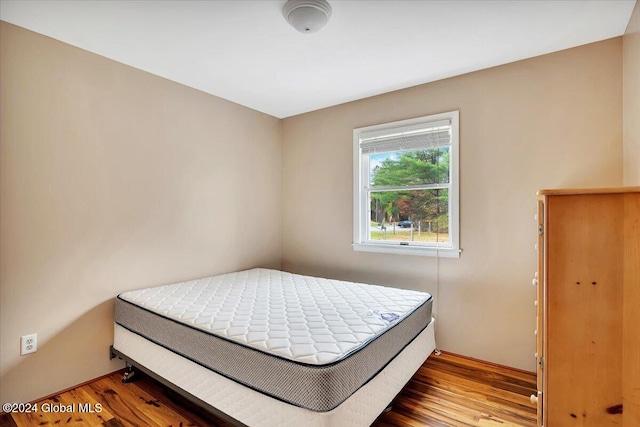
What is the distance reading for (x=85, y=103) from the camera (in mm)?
2248

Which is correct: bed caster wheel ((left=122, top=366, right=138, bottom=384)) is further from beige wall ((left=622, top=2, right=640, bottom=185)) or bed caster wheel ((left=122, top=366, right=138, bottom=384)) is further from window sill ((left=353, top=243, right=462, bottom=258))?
beige wall ((left=622, top=2, right=640, bottom=185))

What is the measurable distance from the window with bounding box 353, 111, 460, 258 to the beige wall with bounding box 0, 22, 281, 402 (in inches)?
57.2

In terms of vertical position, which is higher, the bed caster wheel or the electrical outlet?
the electrical outlet

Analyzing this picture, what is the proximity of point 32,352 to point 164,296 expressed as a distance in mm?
815

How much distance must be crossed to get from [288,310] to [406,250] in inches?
51.6

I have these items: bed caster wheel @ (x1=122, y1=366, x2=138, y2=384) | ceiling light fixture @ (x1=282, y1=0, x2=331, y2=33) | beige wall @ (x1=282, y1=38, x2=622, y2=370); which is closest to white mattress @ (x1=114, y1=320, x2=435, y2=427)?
bed caster wheel @ (x1=122, y1=366, x2=138, y2=384)

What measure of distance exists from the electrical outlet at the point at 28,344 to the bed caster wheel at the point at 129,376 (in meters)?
0.58

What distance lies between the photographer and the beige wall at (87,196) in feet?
6.41

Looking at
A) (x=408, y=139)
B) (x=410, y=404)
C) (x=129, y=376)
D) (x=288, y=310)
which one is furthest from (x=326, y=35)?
(x=129, y=376)

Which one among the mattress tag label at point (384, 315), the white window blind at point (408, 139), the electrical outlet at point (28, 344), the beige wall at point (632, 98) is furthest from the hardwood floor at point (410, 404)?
the white window blind at point (408, 139)

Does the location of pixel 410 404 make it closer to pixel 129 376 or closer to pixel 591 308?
pixel 591 308

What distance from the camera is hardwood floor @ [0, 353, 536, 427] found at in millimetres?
1827

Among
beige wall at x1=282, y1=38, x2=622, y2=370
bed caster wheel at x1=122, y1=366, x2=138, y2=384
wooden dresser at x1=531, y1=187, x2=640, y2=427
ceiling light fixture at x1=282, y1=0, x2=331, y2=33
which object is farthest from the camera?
bed caster wheel at x1=122, y1=366, x2=138, y2=384

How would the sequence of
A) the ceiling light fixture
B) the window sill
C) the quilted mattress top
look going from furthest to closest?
the window sill → the ceiling light fixture → the quilted mattress top
